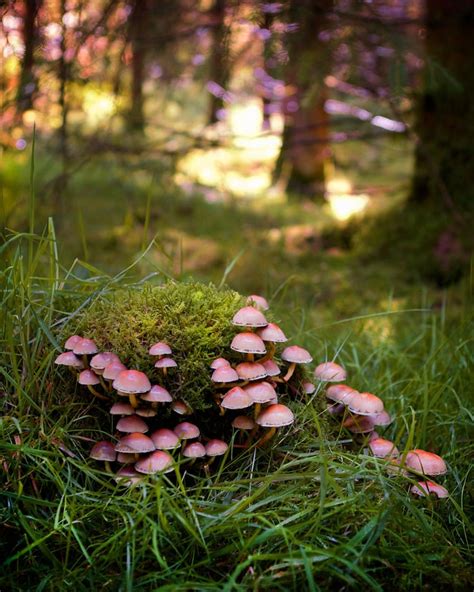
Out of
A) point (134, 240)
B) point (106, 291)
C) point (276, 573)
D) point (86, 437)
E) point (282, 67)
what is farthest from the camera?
point (134, 240)

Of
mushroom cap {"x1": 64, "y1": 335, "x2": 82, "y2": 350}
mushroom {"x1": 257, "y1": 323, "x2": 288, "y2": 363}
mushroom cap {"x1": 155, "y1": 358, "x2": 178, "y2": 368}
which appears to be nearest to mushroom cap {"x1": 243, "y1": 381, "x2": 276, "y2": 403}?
mushroom {"x1": 257, "y1": 323, "x2": 288, "y2": 363}

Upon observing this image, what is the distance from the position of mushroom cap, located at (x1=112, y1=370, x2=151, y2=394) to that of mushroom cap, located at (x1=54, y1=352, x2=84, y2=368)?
20 centimetres

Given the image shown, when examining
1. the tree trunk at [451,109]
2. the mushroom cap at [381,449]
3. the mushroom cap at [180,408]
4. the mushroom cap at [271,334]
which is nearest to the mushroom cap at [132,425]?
the mushroom cap at [180,408]

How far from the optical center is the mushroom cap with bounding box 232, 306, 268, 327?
1.90 metres

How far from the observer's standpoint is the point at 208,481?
71.8 inches

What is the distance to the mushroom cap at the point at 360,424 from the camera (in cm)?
215

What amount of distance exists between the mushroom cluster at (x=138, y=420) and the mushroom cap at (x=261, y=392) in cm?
18

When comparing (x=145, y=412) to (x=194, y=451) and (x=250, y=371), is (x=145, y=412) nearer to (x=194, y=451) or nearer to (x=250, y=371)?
(x=194, y=451)

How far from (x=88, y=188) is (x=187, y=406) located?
265 inches

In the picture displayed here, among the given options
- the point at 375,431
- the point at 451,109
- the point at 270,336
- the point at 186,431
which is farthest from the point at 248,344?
the point at 451,109

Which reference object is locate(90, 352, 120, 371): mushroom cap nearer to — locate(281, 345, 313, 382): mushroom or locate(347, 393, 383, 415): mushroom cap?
locate(281, 345, 313, 382): mushroom

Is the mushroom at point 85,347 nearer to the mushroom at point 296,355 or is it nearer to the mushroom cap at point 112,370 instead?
the mushroom cap at point 112,370

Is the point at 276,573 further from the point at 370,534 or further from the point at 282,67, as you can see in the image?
the point at 282,67

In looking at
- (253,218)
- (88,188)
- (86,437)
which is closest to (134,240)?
(253,218)
